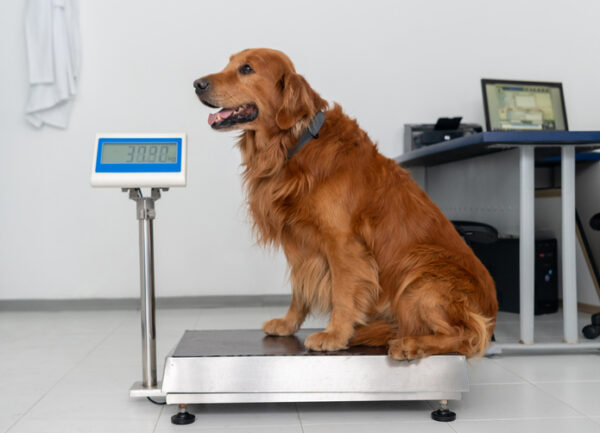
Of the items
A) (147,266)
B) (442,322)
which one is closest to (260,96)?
(147,266)

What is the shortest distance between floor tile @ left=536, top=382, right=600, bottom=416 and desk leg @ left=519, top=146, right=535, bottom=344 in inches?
18.9

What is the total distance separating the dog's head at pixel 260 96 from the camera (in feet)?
6.07

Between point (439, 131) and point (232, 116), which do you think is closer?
point (232, 116)

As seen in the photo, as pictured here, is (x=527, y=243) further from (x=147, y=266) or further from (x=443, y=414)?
(x=147, y=266)

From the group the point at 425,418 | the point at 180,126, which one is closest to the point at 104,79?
the point at 180,126

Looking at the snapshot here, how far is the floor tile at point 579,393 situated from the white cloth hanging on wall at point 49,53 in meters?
3.29

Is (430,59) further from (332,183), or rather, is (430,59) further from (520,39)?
(332,183)

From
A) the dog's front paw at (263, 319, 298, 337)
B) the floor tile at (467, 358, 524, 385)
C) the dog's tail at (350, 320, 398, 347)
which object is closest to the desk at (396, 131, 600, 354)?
the floor tile at (467, 358, 524, 385)

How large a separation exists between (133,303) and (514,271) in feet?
7.91

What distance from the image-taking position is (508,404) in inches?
75.9

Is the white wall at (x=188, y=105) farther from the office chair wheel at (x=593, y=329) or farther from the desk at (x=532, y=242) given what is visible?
the office chair wheel at (x=593, y=329)

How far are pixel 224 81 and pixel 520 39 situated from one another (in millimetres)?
3131

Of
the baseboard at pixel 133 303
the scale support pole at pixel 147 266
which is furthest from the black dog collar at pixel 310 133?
the baseboard at pixel 133 303

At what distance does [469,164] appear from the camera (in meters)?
3.50
